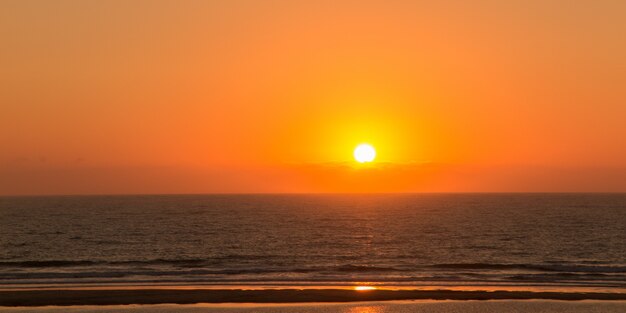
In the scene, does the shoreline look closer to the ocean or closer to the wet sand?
the wet sand

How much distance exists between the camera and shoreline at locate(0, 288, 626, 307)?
1476 inches

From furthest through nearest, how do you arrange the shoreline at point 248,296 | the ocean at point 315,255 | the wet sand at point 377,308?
the ocean at point 315,255 < the shoreline at point 248,296 < the wet sand at point 377,308

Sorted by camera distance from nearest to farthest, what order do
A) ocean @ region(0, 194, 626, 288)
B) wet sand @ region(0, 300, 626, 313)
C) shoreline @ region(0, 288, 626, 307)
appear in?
wet sand @ region(0, 300, 626, 313), shoreline @ region(0, 288, 626, 307), ocean @ region(0, 194, 626, 288)

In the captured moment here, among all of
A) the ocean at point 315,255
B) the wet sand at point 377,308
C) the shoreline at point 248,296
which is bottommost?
the wet sand at point 377,308

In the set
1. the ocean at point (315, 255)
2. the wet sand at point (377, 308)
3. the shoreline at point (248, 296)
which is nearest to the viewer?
the wet sand at point (377, 308)

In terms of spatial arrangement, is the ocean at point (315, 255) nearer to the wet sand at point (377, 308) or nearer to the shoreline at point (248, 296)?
the shoreline at point (248, 296)

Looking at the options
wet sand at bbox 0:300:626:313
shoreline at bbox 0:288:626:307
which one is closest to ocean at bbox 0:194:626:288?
shoreline at bbox 0:288:626:307

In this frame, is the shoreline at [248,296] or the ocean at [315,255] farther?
the ocean at [315,255]

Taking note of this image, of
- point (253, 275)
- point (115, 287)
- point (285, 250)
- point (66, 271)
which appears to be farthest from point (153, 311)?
point (285, 250)

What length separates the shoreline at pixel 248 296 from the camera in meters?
37.5

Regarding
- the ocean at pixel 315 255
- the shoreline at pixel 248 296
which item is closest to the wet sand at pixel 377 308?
the shoreline at pixel 248 296

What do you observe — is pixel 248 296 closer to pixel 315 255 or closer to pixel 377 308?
pixel 377 308

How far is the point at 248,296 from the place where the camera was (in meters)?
39.3

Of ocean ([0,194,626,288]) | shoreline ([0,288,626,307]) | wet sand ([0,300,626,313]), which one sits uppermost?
ocean ([0,194,626,288])
